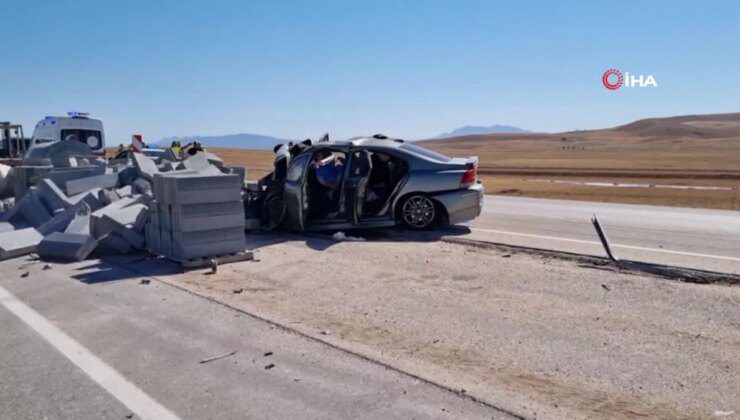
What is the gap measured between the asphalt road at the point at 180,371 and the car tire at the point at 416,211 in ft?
15.8

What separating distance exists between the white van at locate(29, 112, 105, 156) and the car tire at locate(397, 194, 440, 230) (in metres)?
15.8

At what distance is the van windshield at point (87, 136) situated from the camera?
2384 cm

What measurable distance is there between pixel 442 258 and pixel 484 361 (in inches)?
158

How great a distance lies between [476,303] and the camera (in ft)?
22.5

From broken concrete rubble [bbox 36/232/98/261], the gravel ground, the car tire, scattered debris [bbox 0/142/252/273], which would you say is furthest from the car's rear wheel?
broken concrete rubble [bbox 36/232/98/261]

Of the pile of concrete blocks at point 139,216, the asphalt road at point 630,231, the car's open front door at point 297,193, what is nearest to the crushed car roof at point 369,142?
the car's open front door at point 297,193

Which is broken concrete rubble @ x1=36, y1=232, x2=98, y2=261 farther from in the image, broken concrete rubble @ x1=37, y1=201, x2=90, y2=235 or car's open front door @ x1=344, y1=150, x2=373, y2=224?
car's open front door @ x1=344, y1=150, x2=373, y2=224

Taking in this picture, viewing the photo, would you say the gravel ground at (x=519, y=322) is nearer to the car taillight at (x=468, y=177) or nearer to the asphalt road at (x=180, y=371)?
the asphalt road at (x=180, y=371)

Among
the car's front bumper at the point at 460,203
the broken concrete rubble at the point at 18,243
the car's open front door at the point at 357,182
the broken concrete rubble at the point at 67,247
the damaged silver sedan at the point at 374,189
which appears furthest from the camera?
the car's front bumper at the point at 460,203

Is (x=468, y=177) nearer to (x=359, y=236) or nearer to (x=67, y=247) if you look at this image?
(x=359, y=236)

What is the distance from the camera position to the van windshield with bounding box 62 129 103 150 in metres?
23.8

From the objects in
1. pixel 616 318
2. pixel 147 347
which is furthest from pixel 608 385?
pixel 147 347

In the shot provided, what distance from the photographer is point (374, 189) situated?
11.8m

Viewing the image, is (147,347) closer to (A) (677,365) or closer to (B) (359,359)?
(B) (359,359)
